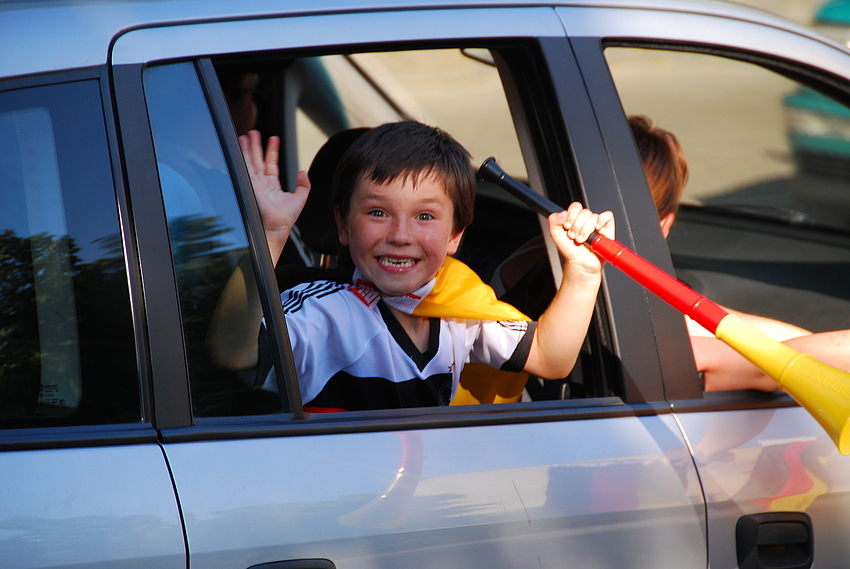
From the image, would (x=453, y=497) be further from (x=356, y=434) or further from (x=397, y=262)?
(x=397, y=262)

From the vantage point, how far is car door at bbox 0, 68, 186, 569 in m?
1.22

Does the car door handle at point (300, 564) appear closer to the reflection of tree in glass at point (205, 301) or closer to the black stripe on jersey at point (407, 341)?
the reflection of tree in glass at point (205, 301)

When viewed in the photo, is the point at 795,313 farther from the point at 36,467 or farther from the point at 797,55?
the point at 36,467

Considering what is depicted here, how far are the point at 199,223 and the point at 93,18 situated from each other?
0.40 metres

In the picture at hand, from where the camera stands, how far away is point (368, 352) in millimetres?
1828

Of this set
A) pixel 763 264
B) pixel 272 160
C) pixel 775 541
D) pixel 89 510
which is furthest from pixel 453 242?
pixel 763 264

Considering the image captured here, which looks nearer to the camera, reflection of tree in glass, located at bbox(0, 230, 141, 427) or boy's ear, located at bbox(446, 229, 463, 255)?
reflection of tree in glass, located at bbox(0, 230, 141, 427)

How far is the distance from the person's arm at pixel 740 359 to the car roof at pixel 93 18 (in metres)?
0.90

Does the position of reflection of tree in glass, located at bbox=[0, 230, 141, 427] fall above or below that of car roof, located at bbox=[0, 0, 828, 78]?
below

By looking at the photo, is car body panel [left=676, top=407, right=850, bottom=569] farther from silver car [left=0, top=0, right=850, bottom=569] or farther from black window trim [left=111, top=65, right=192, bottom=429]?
black window trim [left=111, top=65, right=192, bottom=429]

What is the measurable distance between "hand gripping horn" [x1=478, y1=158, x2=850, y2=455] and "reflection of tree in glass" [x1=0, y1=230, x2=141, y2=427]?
0.87 metres

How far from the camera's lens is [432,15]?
1.59 m

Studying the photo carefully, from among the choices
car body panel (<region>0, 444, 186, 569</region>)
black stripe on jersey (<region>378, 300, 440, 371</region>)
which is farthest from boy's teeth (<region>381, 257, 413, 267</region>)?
car body panel (<region>0, 444, 186, 569</region>)

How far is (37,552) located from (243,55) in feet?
2.91
